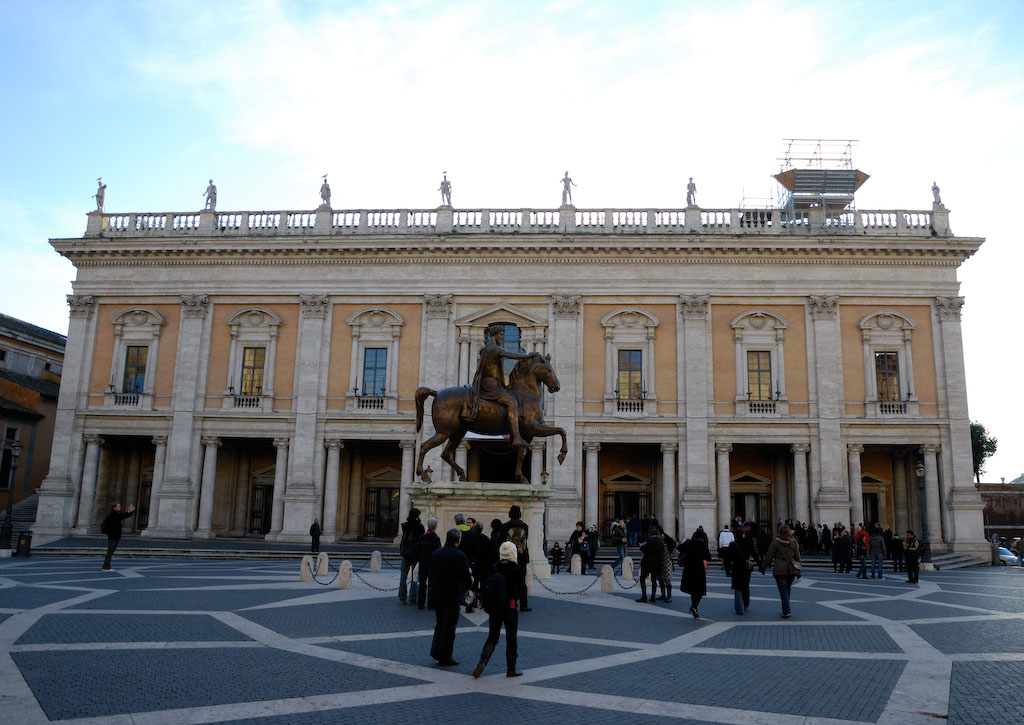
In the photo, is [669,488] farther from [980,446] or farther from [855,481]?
[980,446]

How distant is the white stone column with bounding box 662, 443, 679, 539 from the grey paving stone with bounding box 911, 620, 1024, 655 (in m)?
17.4

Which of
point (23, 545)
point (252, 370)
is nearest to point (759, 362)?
point (252, 370)

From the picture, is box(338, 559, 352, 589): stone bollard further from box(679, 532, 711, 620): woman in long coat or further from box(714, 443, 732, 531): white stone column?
box(714, 443, 732, 531): white stone column

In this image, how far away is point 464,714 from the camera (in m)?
6.57

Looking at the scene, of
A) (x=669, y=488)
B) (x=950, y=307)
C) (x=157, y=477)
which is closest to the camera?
(x=669, y=488)

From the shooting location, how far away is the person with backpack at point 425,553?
39.1ft

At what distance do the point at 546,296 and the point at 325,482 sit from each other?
1172cm

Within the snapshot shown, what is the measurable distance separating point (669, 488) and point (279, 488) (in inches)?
609

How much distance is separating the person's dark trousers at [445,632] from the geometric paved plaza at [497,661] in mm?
253

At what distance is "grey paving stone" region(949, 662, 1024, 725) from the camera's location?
22.0 feet

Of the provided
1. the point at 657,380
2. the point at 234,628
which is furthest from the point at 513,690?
the point at 657,380

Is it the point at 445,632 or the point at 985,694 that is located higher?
the point at 445,632

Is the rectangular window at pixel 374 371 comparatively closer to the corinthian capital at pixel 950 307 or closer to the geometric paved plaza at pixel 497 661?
the geometric paved plaza at pixel 497 661

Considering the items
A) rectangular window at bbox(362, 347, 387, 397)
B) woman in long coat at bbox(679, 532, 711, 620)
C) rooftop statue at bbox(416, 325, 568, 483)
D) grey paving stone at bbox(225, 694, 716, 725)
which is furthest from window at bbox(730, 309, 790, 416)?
grey paving stone at bbox(225, 694, 716, 725)
